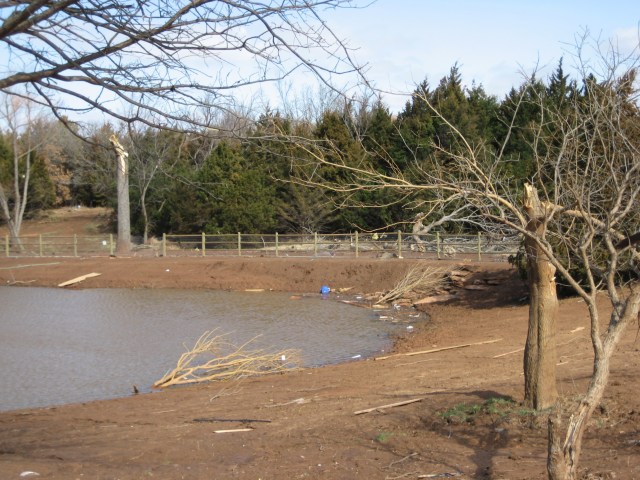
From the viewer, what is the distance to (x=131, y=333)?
21188 millimetres

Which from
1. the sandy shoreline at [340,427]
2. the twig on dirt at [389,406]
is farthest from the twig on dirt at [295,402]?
the twig on dirt at [389,406]

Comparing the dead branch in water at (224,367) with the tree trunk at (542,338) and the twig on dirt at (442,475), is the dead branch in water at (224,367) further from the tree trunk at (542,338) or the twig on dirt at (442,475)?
the twig on dirt at (442,475)

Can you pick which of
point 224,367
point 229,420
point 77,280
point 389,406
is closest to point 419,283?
→ point 224,367

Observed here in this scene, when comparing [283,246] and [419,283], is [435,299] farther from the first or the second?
[283,246]

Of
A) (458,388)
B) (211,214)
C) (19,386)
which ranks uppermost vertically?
(211,214)

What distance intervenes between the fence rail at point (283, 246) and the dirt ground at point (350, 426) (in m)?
16.1

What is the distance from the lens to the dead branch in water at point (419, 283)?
93.7 ft

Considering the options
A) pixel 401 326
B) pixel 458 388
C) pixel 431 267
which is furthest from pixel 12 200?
pixel 458 388

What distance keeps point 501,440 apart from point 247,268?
28.3 meters

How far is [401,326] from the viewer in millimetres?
22984

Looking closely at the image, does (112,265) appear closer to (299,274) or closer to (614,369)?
(299,274)

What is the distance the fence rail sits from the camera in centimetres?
3294

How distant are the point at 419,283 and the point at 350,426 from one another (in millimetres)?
20534

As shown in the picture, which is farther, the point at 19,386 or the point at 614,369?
the point at 19,386
